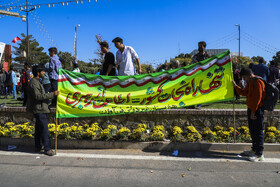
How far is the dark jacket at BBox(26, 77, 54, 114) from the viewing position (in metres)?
5.22

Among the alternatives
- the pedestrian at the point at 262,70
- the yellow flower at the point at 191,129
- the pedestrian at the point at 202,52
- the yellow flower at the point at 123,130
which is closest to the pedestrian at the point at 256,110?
the yellow flower at the point at 191,129

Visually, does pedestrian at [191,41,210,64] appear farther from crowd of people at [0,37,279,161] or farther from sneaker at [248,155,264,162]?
sneaker at [248,155,264,162]

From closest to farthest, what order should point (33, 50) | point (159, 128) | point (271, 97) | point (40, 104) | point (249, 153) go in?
point (271, 97) < point (249, 153) < point (40, 104) < point (159, 128) < point (33, 50)

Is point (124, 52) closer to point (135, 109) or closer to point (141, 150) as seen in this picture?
point (135, 109)

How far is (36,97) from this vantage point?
5.20 metres

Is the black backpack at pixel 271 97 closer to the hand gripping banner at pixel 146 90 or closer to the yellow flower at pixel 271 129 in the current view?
the hand gripping banner at pixel 146 90

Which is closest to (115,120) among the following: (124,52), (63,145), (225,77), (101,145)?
(101,145)

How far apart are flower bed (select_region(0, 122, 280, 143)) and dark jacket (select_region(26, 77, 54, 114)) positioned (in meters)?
1.06

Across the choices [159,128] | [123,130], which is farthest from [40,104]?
[159,128]

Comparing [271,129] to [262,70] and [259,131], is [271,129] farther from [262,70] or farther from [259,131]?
[262,70]

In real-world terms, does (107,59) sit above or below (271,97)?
above

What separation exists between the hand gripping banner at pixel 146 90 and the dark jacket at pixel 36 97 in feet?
1.50

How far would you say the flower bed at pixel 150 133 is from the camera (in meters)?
5.91

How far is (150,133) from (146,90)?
1.19 meters
